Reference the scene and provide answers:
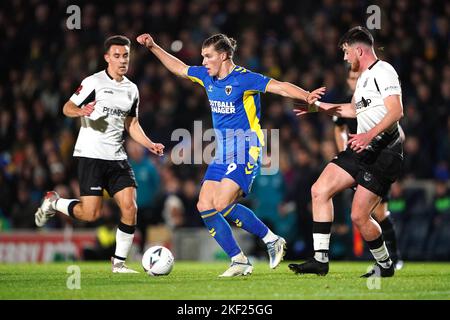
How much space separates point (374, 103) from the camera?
8.62 metres

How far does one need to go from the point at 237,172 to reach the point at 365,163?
52.8 inches

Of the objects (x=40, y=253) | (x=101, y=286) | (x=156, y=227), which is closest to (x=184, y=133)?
(x=156, y=227)

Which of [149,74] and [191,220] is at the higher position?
[149,74]

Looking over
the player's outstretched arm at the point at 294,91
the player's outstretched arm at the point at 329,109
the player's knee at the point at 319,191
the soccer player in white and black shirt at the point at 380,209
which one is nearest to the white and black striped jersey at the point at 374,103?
the player's outstretched arm at the point at 329,109

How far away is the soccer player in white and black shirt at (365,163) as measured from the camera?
8586mm

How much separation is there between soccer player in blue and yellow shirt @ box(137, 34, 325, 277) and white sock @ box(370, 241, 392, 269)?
1.13 metres

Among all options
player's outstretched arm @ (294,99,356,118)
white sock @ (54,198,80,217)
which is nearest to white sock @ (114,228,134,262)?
white sock @ (54,198,80,217)

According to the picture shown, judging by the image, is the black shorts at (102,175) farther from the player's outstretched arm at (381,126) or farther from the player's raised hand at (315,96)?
the player's outstretched arm at (381,126)

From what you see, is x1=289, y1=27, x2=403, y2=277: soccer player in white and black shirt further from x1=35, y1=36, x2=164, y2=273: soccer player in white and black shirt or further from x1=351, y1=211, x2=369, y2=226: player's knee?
x1=35, y1=36, x2=164, y2=273: soccer player in white and black shirt

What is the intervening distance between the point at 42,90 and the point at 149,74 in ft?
7.88

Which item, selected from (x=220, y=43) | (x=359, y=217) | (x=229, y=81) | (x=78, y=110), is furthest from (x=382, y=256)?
(x=78, y=110)

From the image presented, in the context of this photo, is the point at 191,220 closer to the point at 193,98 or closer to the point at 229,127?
the point at 193,98

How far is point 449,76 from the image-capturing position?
15680mm

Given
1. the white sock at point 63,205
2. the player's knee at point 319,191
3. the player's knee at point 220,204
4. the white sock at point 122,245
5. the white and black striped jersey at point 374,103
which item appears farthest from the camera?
the white sock at point 63,205
